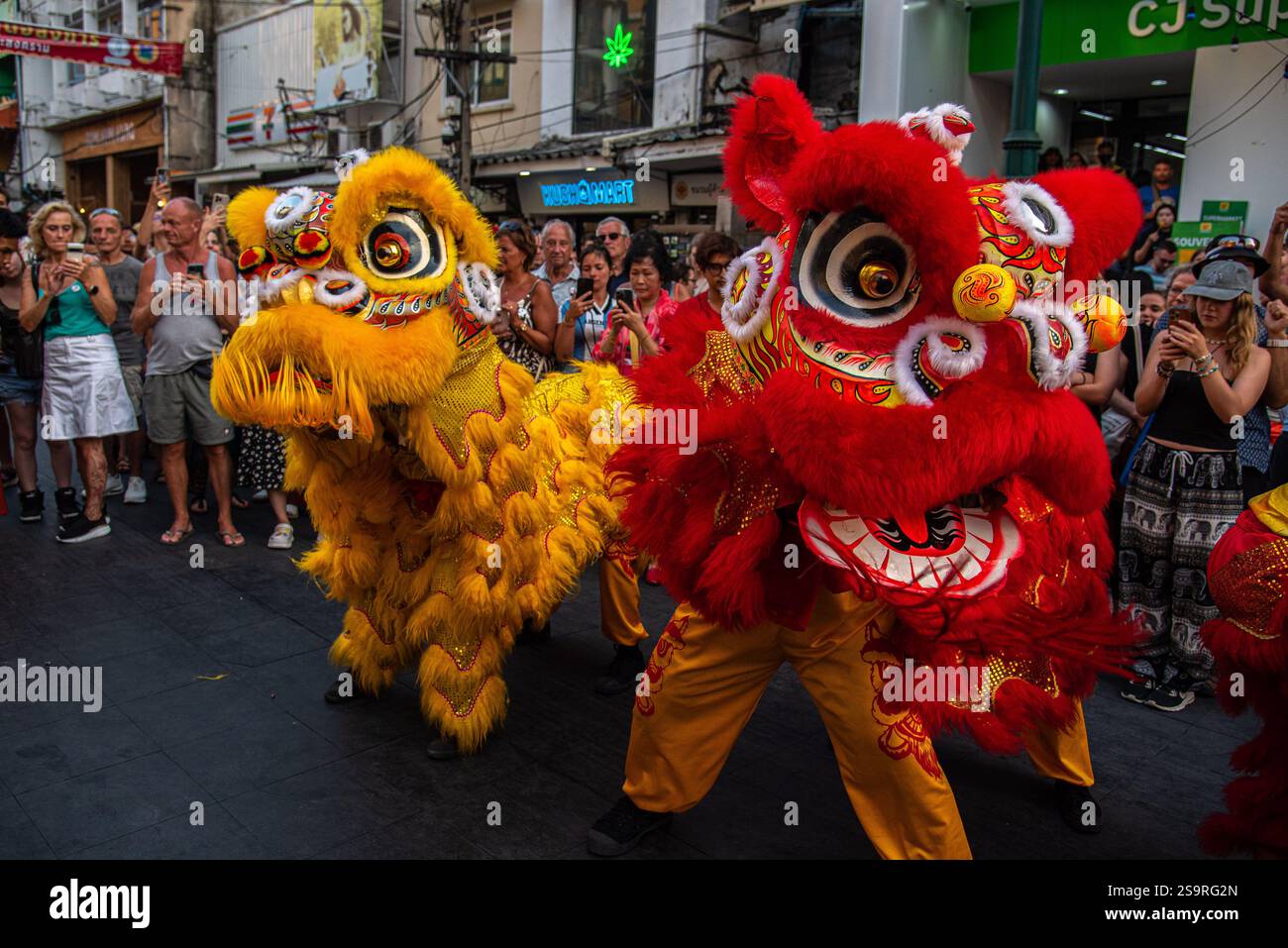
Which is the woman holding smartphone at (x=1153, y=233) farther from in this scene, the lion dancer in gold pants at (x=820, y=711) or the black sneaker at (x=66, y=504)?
the black sneaker at (x=66, y=504)

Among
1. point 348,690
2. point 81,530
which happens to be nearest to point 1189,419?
point 348,690

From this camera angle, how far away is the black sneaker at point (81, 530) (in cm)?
536

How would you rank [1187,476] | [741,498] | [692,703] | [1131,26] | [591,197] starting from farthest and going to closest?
[591,197] < [1131,26] < [1187,476] < [692,703] < [741,498]

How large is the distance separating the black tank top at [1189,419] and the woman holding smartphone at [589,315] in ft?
8.42

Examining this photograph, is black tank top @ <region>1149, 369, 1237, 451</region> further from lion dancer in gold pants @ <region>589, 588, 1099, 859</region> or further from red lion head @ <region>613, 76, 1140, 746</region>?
red lion head @ <region>613, 76, 1140, 746</region>

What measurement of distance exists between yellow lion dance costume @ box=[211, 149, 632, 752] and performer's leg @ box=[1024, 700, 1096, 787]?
1.54 m

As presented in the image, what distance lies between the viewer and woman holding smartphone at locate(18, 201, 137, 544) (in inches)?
211

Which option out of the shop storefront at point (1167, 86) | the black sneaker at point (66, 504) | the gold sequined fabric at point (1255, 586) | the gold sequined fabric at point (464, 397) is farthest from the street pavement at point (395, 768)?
the shop storefront at point (1167, 86)

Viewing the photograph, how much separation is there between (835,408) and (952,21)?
8528 millimetres

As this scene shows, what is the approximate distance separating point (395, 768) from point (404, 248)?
1.59 m

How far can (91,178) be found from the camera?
25.1m

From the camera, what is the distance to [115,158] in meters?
23.3

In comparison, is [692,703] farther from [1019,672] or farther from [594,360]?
[594,360]

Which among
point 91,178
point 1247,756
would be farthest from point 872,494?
point 91,178
